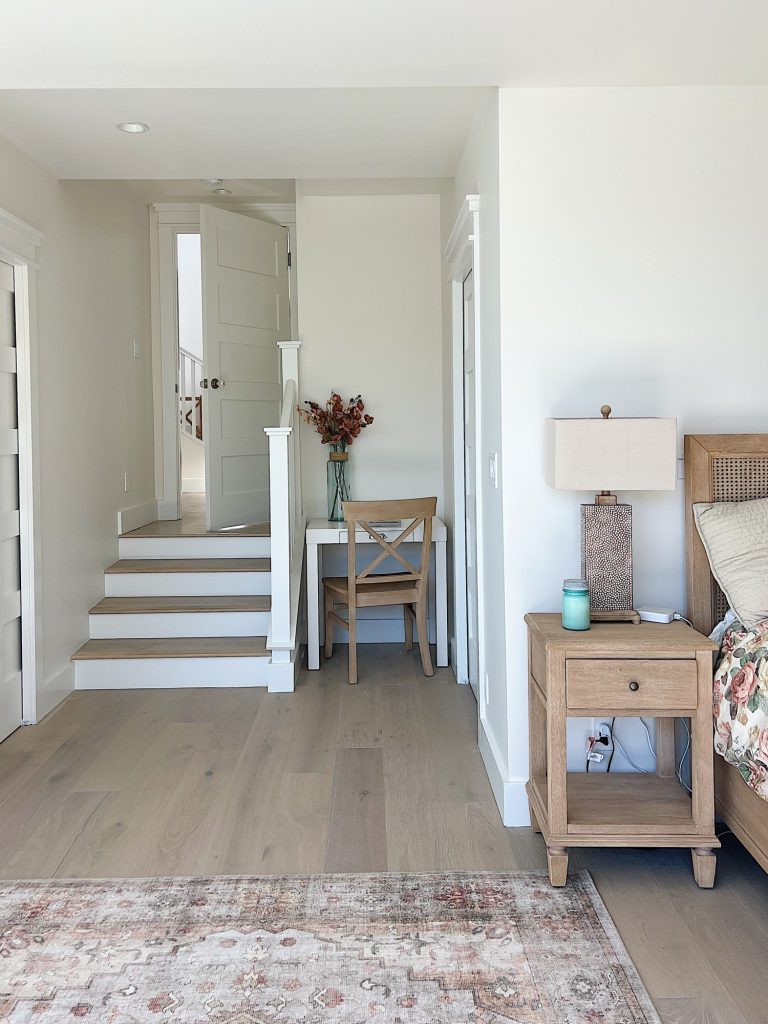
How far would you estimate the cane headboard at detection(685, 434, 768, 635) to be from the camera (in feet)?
8.93

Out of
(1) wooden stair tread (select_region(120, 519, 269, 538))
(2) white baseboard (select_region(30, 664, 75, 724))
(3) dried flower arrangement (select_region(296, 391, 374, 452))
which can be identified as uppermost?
(3) dried flower arrangement (select_region(296, 391, 374, 452))

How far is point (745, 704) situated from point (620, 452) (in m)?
0.73

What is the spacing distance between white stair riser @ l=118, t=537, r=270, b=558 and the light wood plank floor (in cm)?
107

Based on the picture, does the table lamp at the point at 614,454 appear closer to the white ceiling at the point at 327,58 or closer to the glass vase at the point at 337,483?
the white ceiling at the point at 327,58

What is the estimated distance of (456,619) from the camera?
441 cm

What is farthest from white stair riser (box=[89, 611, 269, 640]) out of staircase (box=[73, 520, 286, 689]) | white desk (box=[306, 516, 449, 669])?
white desk (box=[306, 516, 449, 669])

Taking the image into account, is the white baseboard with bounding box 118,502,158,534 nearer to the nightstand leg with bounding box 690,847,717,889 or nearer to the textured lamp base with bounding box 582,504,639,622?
the textured lamp base with bounding box 582,504,639,622

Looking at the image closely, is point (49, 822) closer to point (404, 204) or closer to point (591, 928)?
point (591, 928)

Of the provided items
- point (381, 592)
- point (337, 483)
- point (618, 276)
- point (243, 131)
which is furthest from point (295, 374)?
point (618, 276)

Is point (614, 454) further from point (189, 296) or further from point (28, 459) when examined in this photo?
point (189, 296)

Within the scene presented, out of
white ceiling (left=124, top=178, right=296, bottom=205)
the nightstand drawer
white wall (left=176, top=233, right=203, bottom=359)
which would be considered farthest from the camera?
white wall (left=176, top=233, right=203, bottom=359)

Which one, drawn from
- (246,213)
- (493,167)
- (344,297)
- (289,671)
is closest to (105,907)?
(289,671)

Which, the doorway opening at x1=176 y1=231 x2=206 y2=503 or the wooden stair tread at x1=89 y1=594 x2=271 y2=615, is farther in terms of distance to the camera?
the doorway opening at x1=176 y1=231 x2=206 y2=503

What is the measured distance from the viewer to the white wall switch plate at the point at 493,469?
288cm
